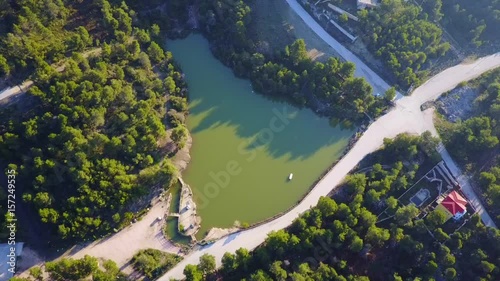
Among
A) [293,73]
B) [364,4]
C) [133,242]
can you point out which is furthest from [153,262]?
[364,4]

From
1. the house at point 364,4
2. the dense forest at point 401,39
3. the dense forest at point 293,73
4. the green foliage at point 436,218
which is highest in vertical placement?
the house at point 364,4

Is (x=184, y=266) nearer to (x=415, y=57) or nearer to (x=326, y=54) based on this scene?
(x=326, y=54)

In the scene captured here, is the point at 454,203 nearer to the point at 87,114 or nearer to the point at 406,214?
the point at 406,214

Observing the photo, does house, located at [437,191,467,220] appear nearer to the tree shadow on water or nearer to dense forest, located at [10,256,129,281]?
the tree shadow on water

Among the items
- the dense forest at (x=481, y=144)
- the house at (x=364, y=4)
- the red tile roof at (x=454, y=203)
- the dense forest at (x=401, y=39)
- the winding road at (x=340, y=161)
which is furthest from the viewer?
the house at (x=364, y=4)

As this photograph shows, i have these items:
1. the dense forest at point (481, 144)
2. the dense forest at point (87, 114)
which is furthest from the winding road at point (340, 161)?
the dense forest at point (87, 114)

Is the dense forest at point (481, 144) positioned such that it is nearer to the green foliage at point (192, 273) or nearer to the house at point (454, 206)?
the house at point (454, 206)
